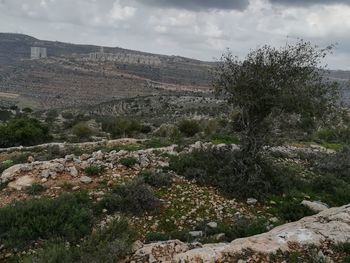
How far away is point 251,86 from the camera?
12523mm

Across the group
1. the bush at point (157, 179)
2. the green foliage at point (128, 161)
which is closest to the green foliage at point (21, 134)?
the green foliage at point (128, 161)

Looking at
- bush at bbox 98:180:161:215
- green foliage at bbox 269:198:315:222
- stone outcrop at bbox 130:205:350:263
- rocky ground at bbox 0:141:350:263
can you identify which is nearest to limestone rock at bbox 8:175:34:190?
rocky ground at bbox 0:141:350:263

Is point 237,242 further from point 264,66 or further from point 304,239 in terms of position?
point 264,66

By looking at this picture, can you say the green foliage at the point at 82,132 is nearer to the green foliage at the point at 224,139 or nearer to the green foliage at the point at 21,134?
the green foliage at the point at 21,134

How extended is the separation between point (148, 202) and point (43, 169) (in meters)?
3.48

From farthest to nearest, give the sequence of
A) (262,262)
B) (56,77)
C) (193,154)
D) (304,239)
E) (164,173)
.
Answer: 1. (56,77)
2. (193,154)
3. (164,173)
4. (304,239)
5. (262,262)

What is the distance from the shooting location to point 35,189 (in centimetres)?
1092

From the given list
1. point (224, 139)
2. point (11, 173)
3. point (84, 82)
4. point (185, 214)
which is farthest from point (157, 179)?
point (84, 82)

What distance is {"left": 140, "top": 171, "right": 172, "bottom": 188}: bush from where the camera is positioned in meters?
11.5

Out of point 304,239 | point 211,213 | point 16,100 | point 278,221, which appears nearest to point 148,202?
point 211,213

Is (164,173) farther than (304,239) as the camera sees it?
Yes

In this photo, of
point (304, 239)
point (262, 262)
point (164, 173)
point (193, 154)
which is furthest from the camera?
point (193, 154)

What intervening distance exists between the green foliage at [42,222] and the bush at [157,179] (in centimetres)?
234

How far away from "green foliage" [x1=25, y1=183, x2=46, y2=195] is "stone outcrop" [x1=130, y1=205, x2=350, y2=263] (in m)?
4.52
